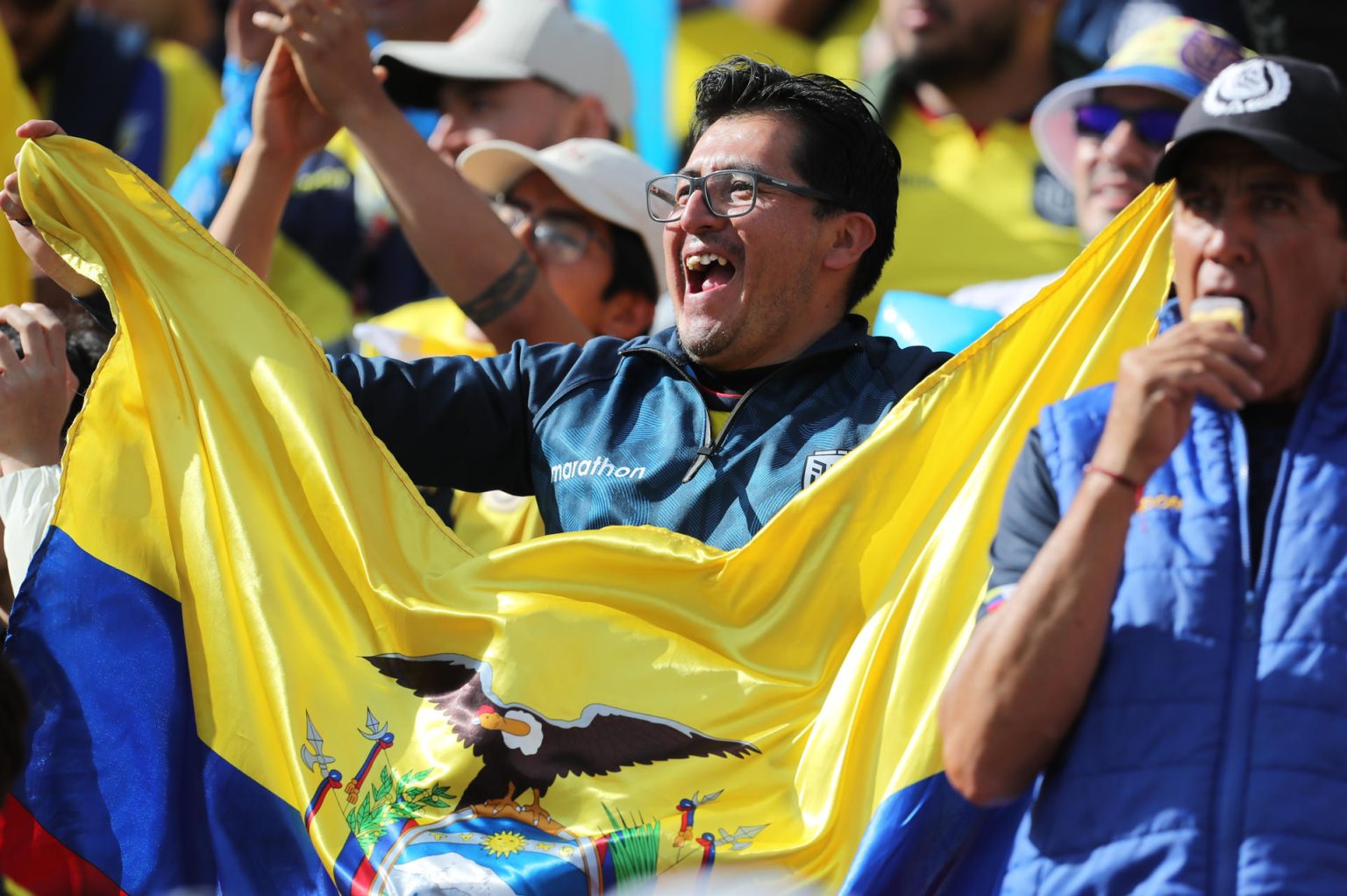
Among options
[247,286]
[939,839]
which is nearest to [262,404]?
[247,286]

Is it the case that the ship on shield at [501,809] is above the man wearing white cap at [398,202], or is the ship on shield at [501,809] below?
below

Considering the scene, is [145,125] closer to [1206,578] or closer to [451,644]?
[451,644]

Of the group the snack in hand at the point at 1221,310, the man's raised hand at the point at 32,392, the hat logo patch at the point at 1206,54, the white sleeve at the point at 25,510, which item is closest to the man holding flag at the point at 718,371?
the man's raised hand at the point at 32,392

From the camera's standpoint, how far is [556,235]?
4.91 m

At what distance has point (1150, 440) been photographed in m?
2.42

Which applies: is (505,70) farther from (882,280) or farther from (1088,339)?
(1088,339)

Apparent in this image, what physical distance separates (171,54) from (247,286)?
11.8 feet

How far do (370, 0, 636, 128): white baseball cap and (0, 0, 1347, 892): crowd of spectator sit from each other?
0.04 feet

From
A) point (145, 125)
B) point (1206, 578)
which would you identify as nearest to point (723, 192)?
point (1206, 578)

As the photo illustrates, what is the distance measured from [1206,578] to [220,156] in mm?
3397

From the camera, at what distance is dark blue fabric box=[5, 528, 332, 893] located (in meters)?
3.15

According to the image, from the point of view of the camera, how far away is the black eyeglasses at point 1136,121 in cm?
504

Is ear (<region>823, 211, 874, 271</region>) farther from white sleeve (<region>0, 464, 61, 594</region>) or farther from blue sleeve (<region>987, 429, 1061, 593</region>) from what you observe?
white sleeve (<region>0, 464, 61, 594</region>)

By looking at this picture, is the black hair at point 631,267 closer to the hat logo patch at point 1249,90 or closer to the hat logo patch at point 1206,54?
the hat logo patch at point 1206,54
